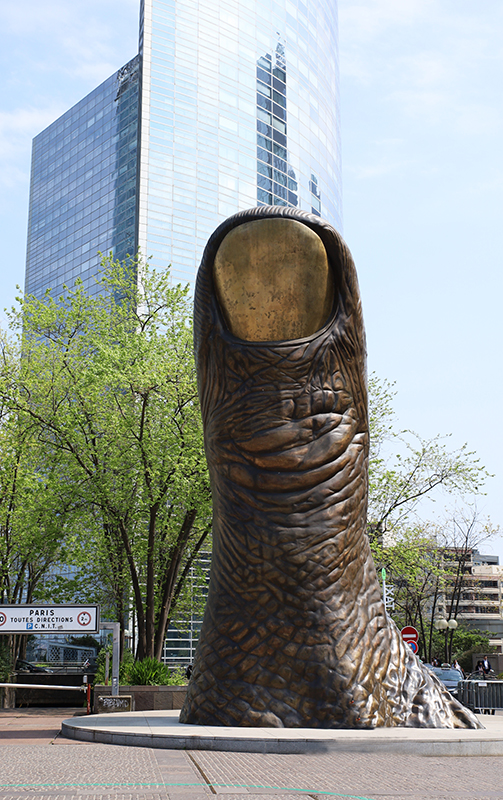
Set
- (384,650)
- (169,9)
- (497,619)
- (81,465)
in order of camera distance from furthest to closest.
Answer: (497,619) → (169,9) → (81,465) → (384,650)

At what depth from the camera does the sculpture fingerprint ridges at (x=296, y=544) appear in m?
7.18

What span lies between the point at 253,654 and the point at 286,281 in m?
3.78

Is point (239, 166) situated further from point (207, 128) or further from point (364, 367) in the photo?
point (364, 367)

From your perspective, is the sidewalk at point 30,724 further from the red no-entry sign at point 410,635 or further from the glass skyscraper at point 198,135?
the glass skyscraper at point 198,135

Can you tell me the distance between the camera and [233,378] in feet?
26.2

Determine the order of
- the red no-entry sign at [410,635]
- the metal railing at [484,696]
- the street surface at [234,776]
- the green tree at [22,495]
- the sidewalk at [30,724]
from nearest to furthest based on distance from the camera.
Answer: the street surface at [234,776]
the sidewalk at [30,724]
the metal railing at [484,696]
the green tree at [22,495]
the red no-entry sign at [410,635]

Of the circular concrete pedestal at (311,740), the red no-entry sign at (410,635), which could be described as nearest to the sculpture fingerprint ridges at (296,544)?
the circular concrete pedestal at (311,740)

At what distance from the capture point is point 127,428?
1745 centimetres

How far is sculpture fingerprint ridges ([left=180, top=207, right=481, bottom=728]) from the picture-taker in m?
7.18

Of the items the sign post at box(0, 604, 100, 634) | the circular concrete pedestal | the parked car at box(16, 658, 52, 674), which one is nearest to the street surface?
the circular concrete pedestal

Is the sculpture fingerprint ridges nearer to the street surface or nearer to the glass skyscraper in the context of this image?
the street surface

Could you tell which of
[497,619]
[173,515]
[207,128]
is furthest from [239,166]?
[497,619]

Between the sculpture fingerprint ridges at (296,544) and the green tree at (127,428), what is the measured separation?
839 centimetres

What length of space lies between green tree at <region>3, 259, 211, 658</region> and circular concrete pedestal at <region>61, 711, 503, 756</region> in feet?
31.0
